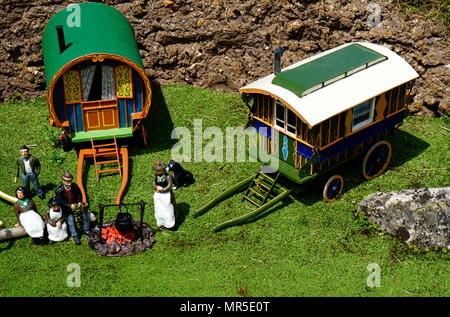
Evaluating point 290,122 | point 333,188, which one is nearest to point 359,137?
point 333,188

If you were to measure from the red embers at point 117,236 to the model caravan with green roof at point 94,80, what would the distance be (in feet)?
10.8

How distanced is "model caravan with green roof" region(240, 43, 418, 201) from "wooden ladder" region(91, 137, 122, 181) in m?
3.77

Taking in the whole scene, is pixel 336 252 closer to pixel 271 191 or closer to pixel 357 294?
pixel 357 294

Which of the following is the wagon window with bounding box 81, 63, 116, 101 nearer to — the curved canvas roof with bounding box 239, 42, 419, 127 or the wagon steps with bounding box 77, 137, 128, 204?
the wagon steps with bounding box 77, 137, 128, 204

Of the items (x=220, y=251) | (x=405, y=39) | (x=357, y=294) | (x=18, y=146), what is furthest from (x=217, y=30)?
(x=357, y=294)

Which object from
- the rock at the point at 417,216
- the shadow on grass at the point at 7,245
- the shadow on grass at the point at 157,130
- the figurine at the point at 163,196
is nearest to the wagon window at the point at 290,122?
the rock at the point at 417,216

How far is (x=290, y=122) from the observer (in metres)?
14.9

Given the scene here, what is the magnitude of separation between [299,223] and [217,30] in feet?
24.5

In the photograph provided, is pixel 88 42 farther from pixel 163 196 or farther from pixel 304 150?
pixel 304 150

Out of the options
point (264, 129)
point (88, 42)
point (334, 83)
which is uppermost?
point (88, 42)

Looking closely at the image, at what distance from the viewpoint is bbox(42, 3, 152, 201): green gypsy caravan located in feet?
53.5

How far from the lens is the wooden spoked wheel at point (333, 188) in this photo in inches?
608

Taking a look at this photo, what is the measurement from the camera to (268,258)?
14.0 metres

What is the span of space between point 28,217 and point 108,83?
4233 millimetres
